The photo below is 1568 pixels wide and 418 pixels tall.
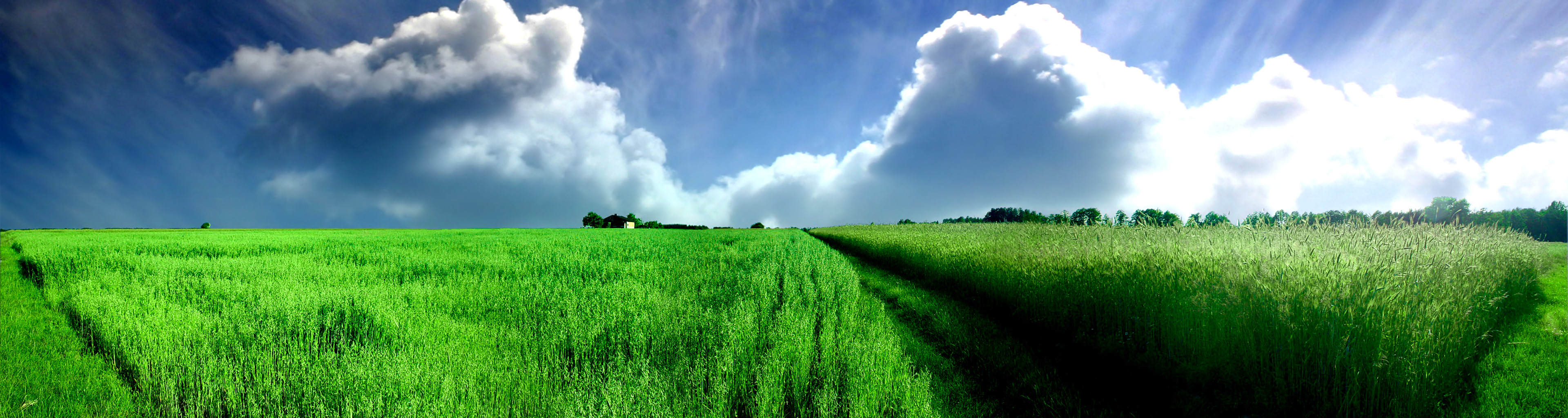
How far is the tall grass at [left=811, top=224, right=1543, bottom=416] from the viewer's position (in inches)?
149

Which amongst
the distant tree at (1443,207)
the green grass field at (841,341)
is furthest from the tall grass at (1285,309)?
the distant tree at (1443,207)

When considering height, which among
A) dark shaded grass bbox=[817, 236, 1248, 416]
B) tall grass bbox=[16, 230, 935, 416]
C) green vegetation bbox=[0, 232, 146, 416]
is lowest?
dark shaded grass bbox=[817, 236, 1248, 416]

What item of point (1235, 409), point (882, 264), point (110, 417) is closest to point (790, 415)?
point (1235, 409)

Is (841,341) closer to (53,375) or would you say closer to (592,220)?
(53,375)

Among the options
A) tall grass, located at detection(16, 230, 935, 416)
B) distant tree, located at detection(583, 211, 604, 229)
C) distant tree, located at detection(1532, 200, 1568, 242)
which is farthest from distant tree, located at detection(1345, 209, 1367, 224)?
distant tree, located at detection(583, 211, 604, 229)

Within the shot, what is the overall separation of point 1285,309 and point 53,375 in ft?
35.6

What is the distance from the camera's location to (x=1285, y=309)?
4.12 metres

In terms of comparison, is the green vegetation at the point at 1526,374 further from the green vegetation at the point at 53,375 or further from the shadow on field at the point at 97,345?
the shadow on field at the point at 97,345

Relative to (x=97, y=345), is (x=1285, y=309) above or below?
above

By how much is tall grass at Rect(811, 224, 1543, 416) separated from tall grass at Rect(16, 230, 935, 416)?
2.67 m

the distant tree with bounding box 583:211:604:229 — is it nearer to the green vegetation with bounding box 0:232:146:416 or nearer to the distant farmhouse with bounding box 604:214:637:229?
the distant farmhouse with bounding box 604:214:637:229

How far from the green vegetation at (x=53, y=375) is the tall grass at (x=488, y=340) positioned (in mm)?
141

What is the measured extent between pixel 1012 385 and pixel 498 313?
5765mm

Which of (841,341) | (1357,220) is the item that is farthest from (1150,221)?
(841,341)
